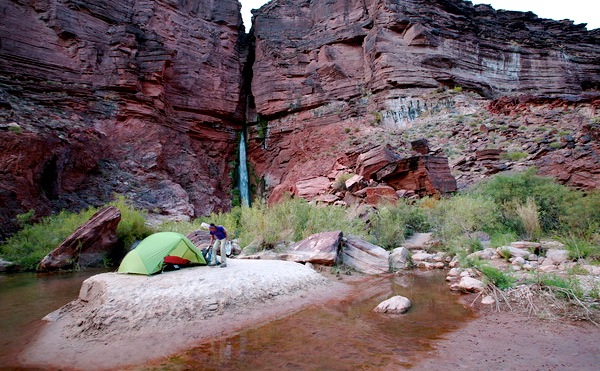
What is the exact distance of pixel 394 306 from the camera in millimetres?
4609

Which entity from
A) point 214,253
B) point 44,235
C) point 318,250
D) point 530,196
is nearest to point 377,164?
point 530,196

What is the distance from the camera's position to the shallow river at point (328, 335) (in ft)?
10.5

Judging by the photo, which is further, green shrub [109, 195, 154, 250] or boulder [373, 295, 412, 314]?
green shrub [109, 195, 154, 250]

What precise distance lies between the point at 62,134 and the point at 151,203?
19.3 feet

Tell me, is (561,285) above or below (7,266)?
above

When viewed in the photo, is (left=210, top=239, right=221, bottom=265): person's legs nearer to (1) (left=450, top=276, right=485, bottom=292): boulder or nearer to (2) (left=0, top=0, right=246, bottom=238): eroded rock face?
(1) (left=450, top=276, right=485, bottom=292): boulder

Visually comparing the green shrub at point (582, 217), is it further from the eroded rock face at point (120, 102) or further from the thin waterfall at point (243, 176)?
the thin waterfall at point (243, 176)

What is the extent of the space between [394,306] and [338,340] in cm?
126

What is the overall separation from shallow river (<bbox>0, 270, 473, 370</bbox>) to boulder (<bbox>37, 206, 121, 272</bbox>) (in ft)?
12.2

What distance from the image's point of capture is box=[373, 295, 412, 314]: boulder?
14.9 ft

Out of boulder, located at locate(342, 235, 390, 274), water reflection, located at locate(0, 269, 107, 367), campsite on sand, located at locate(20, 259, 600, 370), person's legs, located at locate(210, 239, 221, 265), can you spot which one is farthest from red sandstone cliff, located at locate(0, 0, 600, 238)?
campsite on sand, located at locate(20, 259, 600, 370)

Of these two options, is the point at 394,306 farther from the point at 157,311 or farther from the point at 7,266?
the point at 7,266

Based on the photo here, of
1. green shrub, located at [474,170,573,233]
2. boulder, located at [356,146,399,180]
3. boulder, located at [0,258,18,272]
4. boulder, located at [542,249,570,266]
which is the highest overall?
boulder, located at [356,146,399,180]

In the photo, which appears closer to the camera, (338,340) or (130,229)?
(338,340)
